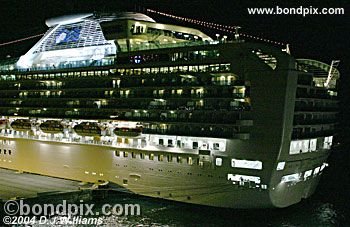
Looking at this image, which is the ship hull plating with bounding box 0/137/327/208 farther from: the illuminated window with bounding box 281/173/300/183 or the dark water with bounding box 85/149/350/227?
the dark water with bounding box 85/149/350/227

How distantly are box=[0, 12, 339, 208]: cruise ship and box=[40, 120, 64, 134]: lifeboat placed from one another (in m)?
0.08

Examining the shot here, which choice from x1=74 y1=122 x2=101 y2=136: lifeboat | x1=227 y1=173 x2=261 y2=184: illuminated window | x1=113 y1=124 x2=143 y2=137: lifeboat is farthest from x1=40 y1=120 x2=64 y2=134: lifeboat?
x1=227 y1=173 x2=261 y2=184: illuminated window

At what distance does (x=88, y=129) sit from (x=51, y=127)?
Answer: 4158mm

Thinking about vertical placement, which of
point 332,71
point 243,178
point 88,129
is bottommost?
point 243,178

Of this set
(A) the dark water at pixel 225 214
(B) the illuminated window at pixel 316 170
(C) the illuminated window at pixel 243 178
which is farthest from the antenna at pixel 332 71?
(C) the illuminated window at pixel 243 178

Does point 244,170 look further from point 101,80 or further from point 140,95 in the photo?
A: point 101,80

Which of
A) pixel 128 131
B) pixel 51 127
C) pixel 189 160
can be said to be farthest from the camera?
pixel 51 127

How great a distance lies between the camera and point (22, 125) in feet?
125

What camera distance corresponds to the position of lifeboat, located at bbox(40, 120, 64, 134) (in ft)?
116

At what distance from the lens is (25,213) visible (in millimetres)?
27156

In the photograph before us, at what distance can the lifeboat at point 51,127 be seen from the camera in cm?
3534

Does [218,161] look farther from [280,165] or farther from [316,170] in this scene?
[316,170]

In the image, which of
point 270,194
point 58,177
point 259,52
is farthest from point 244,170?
point 58,177

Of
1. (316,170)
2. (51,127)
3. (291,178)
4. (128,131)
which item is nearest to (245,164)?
(291,178)
